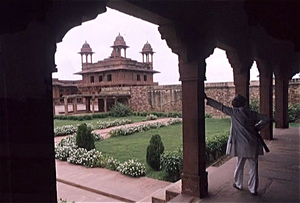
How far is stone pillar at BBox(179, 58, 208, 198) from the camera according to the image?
11.6 ft

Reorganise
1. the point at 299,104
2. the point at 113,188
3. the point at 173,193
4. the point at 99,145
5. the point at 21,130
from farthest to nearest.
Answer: the point at 299,104 < the point at 99,145 < the point at 113,188 < the point at 173,193 < the point at 21,130

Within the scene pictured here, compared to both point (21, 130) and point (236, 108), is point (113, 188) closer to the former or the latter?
point (236, 108)

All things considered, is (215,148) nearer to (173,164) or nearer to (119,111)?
(173,164)

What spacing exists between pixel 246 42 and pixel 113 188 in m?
4.27

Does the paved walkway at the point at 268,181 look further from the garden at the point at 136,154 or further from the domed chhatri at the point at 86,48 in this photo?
the domed chhatri at the point at 86,48

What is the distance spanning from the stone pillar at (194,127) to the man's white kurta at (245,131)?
0.27m

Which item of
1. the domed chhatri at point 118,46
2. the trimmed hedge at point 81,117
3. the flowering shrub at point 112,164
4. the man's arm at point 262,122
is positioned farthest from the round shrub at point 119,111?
the man's arm at point 262,122

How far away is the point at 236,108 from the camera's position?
346 centimetres

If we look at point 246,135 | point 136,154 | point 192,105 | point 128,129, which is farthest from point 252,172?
point 128,129

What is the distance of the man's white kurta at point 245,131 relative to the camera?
11.0 feet

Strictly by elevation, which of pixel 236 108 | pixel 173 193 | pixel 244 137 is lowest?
pixel 173 193

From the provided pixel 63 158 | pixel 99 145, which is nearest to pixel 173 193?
pixel 63 158

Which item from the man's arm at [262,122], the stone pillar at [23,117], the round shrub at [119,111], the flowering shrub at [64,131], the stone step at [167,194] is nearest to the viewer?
the stone pillar at [23,117]

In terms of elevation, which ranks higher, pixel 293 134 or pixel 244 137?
pixel 244 137
